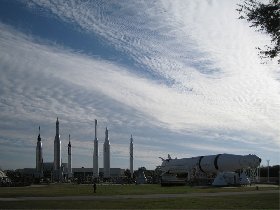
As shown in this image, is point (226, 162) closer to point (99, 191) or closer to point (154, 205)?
point (99, 191)

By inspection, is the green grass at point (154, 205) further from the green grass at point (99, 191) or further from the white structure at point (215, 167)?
the white structure at point (215, 167)

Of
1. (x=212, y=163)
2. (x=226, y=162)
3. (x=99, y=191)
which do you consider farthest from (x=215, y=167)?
(x=99, y=191)

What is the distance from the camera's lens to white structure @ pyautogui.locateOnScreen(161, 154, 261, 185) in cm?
7850

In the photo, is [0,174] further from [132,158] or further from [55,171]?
[132,158]

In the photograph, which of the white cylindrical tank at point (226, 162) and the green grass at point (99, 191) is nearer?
the green grass at point (99, 191)

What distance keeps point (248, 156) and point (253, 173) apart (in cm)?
769

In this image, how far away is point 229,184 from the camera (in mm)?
76000

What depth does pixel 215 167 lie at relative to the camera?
91.9 meters

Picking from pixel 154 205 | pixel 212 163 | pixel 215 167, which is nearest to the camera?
pixel 154 205

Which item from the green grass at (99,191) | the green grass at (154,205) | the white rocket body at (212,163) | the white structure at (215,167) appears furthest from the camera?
the white rocket body at (212,163)

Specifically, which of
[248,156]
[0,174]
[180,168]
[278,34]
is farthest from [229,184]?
[0,174]

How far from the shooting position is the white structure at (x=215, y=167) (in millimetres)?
78500

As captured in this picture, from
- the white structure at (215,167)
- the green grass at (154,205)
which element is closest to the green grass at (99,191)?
the green grass at (154,205)

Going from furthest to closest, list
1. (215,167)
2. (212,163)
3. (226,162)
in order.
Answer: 1. (212,163)
2. (215,167)
3. (226,162)
